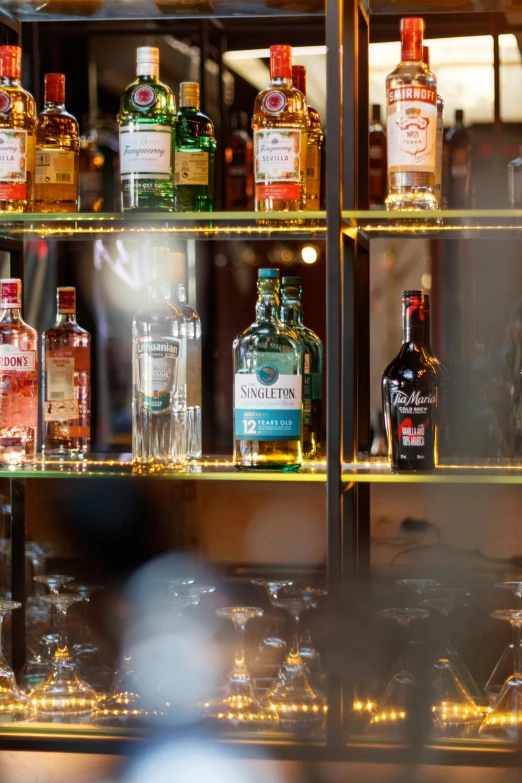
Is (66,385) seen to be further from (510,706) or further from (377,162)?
(510,706)

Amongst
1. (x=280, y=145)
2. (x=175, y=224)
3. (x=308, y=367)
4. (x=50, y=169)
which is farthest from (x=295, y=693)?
(x=50, y=169)

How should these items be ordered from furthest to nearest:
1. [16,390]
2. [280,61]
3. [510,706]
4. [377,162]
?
[377,162]
[16,390]
[280,61]
[510,706]

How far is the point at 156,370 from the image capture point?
1.96 metres

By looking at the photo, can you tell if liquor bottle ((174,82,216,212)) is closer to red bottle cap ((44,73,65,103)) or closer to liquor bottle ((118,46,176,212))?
liquor bottle ((118,46,176,212))

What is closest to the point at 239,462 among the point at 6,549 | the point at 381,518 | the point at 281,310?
the point at 281,310

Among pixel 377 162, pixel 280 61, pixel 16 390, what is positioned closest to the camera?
pixel 280 61

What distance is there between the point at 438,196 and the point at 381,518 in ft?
2.59

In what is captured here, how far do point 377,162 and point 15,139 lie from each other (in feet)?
2.71

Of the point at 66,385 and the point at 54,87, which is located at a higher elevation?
the point at 54,87

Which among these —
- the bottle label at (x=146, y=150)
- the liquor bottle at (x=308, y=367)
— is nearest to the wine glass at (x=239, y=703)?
the liquor bottle at (x=308, y=367)

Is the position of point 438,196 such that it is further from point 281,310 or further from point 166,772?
point 166,772

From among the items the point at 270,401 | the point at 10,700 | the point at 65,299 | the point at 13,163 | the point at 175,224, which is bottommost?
the point at 10,700

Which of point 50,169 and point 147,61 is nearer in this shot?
point 147,61

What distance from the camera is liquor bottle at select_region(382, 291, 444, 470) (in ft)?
6.19
